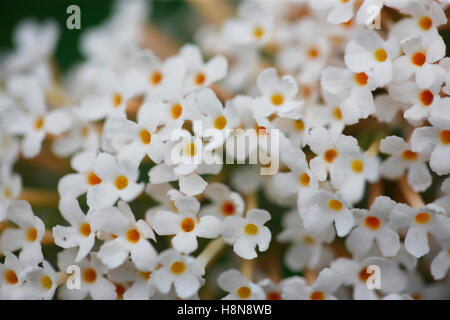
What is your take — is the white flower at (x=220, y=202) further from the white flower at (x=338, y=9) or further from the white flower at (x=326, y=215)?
the white flower at (x=338, y=9)

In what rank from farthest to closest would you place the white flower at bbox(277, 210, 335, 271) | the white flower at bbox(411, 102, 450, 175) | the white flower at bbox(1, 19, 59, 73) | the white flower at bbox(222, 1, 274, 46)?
the white flower at bbox(1, 19, 59, 73), the white flower at bbox(222, 1, 274, 46), the white flower at bbox(277, 210, 335, 271), the white flower at bbox(411, 102, 450, 175)

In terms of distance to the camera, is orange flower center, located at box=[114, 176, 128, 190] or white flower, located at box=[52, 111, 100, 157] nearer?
orange flower center, located at box=[114, 176, 128, 190]

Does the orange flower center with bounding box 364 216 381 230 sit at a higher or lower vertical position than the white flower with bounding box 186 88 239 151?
lower

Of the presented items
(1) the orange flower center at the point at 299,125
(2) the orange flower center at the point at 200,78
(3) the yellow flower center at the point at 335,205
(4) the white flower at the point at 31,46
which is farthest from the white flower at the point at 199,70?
(4) the white flower at the point at 31,46

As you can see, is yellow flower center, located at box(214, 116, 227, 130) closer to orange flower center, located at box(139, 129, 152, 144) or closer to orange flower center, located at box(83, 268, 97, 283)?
orange flower center, located at box(139, 129, 152, 144)

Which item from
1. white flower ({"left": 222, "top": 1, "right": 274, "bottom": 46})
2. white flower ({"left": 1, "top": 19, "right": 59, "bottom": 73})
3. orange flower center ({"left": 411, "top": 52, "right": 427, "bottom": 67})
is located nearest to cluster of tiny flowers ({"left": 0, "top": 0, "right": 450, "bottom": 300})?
orange flower center ({"left": 411, "top": 52, "right": 427, "bottom": 67})

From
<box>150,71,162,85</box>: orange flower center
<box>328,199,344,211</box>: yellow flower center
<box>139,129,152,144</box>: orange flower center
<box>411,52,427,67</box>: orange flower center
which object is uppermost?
<box>150,71,162,85</box>: orange flower center

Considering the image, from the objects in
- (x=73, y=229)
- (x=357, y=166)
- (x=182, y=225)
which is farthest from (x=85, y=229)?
(x=357, y=166)

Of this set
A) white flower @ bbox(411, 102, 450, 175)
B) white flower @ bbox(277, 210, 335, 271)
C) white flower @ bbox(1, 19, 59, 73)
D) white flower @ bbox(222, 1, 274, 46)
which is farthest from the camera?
white flower @ bbox(1, 19, 59, 73)

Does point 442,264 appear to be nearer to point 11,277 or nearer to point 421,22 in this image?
point 421,22
